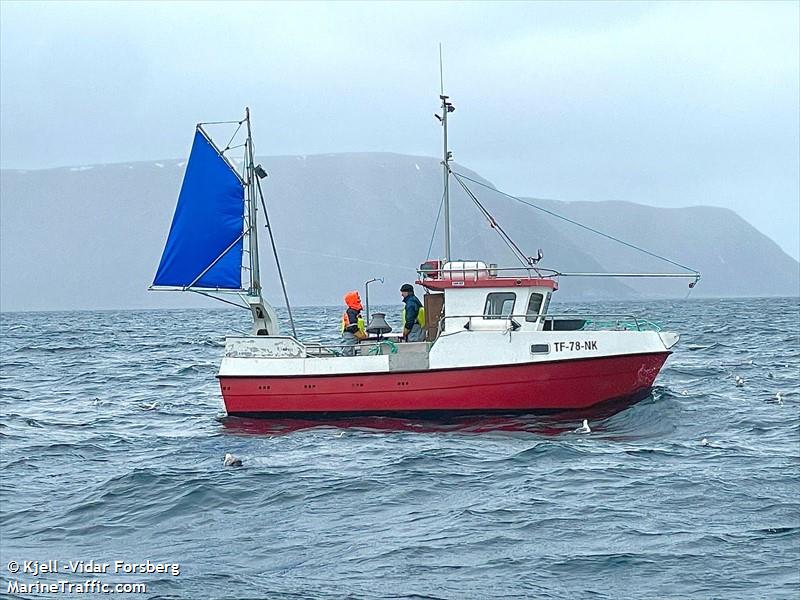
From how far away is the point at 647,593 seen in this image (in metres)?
11.3

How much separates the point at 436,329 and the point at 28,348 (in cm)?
4372

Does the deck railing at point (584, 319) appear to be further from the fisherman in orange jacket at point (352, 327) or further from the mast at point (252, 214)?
the mast at point (252, 214)

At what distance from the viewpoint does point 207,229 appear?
24516 mm

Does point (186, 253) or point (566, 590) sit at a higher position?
point (186, 253)

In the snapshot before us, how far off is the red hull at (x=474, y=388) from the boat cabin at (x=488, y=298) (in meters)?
1.19

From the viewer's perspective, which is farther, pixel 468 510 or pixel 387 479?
pixel 387 479

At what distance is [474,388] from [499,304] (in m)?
2.06

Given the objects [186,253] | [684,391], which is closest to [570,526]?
[186,253]

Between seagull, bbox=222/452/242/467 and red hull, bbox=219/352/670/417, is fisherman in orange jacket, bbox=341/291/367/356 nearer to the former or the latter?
red hull, bbox=219/352/670/417

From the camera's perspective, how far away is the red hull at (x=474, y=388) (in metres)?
22.5

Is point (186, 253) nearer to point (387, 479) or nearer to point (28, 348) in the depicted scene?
point (387, 479)

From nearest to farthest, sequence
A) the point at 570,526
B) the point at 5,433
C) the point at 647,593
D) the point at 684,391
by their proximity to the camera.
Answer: the point at 647,593, the point at 570,526, the point at 5,433, the point at 684,391

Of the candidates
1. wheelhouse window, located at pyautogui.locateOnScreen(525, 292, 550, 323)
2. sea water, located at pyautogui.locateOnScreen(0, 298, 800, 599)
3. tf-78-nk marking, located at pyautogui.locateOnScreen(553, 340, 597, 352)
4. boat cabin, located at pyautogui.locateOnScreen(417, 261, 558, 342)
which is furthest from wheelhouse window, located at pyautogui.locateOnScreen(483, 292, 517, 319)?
sea water, located at pyautogui.locateOnScreen(0, 298, 800, 599)

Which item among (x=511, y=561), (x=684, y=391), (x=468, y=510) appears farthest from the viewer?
(x=684, y=391)
